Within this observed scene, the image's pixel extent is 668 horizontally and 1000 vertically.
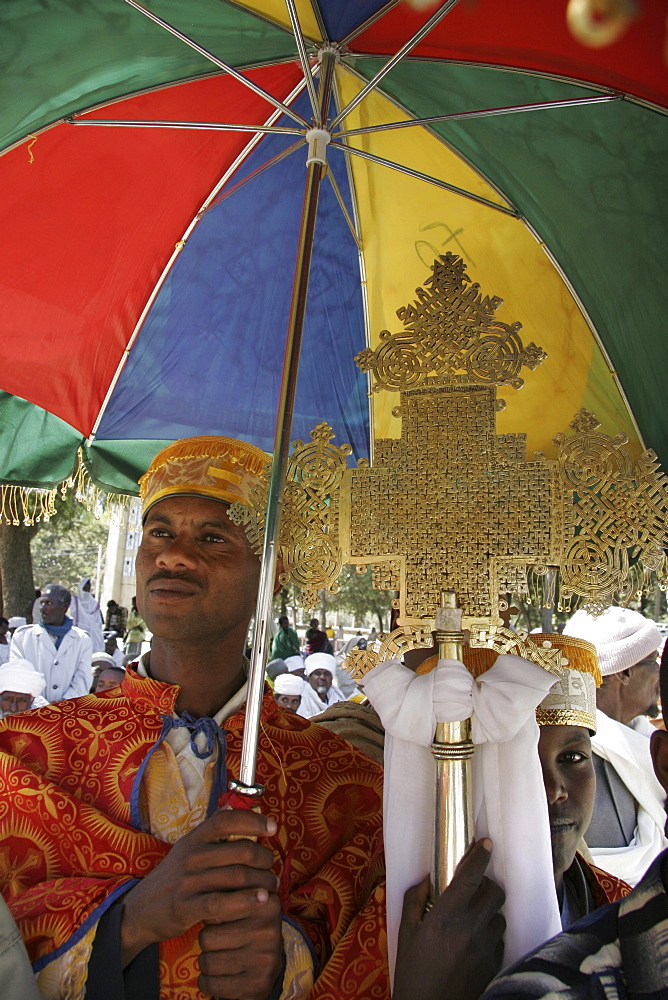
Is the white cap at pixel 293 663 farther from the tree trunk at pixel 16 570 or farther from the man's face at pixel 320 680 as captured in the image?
the tree trunk at pixel 16 570

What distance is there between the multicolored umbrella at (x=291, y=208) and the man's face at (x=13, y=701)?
4152mm

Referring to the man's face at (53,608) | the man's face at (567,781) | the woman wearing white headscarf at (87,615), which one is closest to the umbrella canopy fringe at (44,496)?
the man's face at (567,781)

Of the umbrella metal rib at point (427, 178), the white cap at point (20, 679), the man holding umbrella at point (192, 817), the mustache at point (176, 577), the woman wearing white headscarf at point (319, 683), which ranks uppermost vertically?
the umbrella metal rib at point (427, 178)

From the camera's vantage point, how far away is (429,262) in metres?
2.81

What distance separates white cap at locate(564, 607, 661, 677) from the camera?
4309 millimetres

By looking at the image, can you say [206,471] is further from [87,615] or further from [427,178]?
[87,615]

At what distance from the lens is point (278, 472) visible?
192 cm

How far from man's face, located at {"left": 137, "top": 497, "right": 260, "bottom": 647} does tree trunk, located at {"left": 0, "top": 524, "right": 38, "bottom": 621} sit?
9.76 meters

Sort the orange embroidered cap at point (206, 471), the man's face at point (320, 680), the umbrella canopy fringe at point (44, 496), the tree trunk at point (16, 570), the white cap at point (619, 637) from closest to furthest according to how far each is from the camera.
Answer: the orange embroidered cap at point (206, 471), the umbrella canopy fringe at point (44, 496), the white cap at point (619, 637), the man's face at point (320, 680), the tree trunk at point (16, 570)

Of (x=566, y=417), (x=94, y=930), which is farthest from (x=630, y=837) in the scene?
(x=94, y=930)

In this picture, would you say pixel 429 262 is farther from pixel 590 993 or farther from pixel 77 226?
pixel 590 993

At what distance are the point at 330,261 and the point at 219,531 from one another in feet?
4.01

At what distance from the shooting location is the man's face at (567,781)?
→ 2236mm

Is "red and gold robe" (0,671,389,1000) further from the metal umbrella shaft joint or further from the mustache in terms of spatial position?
the metal umbrella shaft joint
